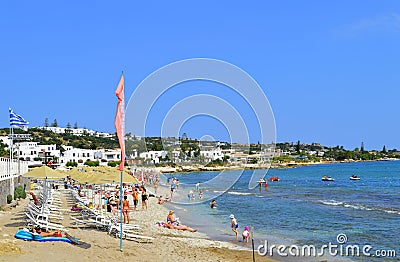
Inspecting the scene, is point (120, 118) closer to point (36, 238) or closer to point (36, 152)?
point (36, 238)

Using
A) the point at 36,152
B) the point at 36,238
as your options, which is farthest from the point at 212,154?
the point at 36,238

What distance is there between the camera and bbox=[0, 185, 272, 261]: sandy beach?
9.90 meters

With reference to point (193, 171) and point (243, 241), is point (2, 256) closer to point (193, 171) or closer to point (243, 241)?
point (243, 241)

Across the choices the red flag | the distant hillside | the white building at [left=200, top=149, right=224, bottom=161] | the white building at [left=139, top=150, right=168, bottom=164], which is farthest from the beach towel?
the distant hillside

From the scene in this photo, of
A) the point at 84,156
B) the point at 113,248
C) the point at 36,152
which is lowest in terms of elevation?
the point at 113,248

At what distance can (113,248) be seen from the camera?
12.0 meters

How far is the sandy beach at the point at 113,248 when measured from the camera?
9.90m

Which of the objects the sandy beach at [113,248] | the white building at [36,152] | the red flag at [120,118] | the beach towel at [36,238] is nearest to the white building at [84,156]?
the white building at [36,152]

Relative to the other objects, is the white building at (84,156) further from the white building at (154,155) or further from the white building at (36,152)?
the white building at (154,155)

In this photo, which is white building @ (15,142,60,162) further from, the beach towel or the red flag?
the red flag

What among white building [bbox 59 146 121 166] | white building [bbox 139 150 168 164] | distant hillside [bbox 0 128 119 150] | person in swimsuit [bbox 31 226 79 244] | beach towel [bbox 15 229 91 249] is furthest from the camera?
distant hillside [bbox 0 128 119 150]

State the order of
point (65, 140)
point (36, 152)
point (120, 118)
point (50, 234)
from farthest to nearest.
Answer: point (65, 140), point (36, 152), point (50, 234), point (120, 118)

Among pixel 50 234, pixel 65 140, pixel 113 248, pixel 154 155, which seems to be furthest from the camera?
pixel 65 140

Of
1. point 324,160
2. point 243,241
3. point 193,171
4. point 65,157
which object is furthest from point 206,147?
point 243,241
